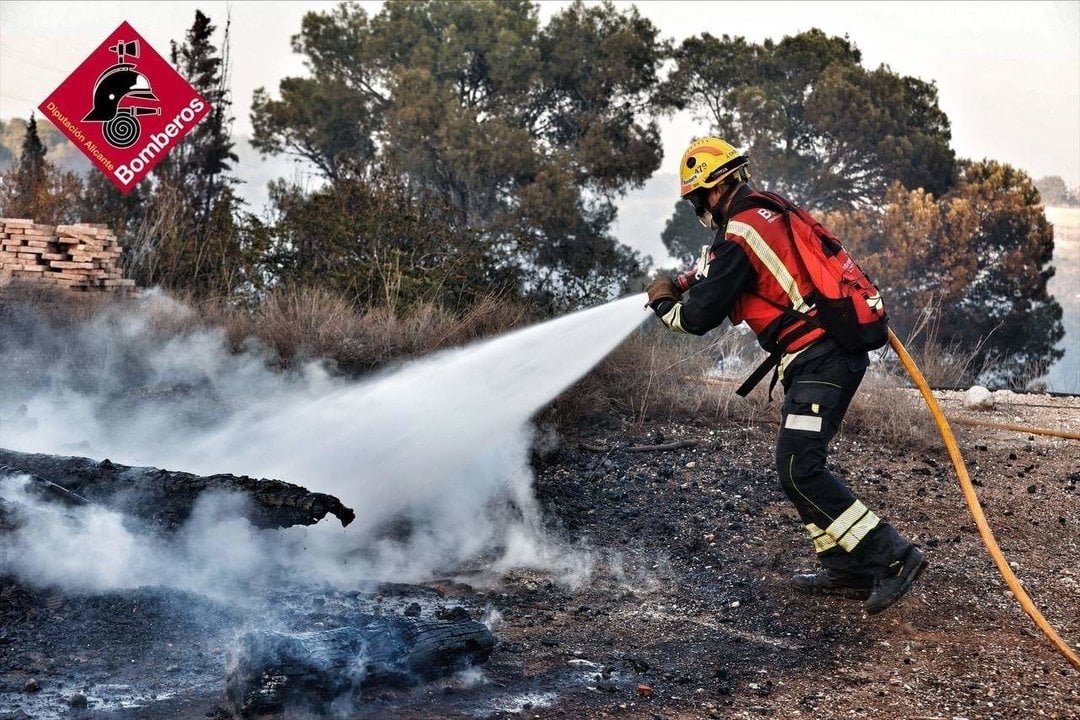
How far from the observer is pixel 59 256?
11.8 m

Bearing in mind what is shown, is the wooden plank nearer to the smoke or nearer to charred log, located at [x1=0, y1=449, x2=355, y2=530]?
the smoke

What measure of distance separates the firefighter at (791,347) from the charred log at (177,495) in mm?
1864

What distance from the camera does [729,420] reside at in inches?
324

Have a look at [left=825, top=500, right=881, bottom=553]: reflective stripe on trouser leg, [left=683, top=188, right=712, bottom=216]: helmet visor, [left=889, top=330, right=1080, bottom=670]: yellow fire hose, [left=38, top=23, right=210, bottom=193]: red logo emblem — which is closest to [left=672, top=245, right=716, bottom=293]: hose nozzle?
[left=683, top=188, right=712, bottom=216]: helmet visor

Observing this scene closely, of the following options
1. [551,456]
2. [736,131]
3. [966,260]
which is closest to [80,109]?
[551,456]

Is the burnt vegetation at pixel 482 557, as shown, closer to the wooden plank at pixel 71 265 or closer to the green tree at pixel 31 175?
the green tree at pixel 31 175

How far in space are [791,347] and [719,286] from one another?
0.45m

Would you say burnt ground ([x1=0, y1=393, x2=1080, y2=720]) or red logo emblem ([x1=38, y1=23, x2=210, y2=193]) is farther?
red logo emblem ([x1=38, y1=23, x2=210, y2=193])

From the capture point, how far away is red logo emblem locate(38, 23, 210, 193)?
42.7 ft

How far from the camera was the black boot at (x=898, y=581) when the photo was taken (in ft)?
15.5

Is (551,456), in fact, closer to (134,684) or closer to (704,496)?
(704,496)

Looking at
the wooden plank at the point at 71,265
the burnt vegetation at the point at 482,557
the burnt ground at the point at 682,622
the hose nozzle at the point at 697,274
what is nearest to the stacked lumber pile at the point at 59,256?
the wooden plank at the point at 71,265

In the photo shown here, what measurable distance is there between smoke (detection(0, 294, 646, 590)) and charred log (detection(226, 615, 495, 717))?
1069mm

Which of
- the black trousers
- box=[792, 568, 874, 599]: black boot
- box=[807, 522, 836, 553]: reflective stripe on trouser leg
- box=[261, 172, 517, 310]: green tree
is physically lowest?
box=[792, 568, 874, 599]: black boot
